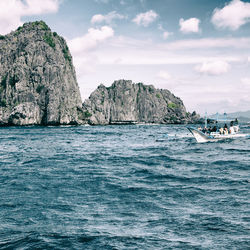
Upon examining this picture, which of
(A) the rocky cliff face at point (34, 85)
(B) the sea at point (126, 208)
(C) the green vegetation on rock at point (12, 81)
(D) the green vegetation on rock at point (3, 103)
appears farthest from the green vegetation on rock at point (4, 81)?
(B) the sea at point (126, 208)

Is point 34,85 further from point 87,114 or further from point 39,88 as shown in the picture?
point 87,114

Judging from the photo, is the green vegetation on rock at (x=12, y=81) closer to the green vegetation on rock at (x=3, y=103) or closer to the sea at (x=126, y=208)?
the green vegetation on rock at (x=3, y=103)

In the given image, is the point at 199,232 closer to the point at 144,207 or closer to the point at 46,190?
the point at 144,207

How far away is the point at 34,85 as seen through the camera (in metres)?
176

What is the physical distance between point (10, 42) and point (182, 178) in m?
203

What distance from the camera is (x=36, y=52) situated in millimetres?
186375

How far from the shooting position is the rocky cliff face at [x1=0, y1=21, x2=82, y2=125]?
160625 mm

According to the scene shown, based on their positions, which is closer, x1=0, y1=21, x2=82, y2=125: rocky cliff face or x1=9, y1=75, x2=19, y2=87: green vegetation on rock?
x1=0, y1=21, x2=82, y2=125: rocky cliff face

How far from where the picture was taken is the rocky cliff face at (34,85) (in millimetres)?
160625

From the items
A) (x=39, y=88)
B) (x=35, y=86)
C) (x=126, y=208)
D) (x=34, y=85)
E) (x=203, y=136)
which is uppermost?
(x=34, y=85)

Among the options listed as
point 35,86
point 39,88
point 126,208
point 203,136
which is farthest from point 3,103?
point 126,208

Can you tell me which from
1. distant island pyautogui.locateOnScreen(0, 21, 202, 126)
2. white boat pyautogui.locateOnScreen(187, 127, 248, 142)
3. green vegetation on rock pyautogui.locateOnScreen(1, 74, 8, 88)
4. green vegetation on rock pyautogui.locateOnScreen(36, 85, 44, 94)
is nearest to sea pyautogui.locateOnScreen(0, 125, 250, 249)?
white boat pyautogui.locateOnScreen(187, 127, 248, 142)

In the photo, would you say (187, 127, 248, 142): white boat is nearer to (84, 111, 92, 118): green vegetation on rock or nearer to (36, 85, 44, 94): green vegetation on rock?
(36, 85, 44, 94): green vegetation on rock

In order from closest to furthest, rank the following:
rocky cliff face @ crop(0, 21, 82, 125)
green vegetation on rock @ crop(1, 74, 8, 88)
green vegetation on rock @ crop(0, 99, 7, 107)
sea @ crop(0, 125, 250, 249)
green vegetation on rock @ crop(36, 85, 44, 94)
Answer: sea @ crop(0, 125, 250, 249) < rocky cliff face @ crop(0, 21, 82, 125) < green vegetation on rock @ crop(0, 99, 7, 107) < green vegetation on rock @ crop(1, 74, 8, 88) < green vegetation on rock @ crop(36, 85, 44, 94)
